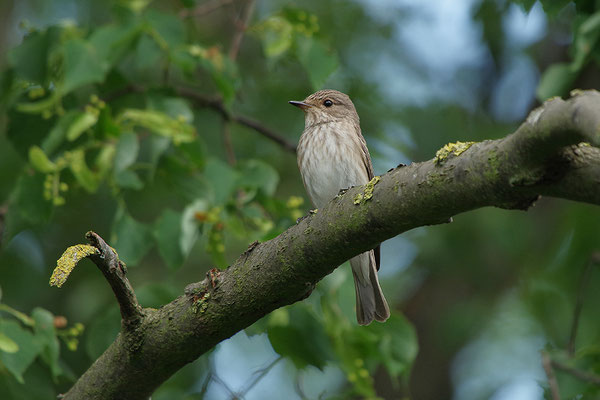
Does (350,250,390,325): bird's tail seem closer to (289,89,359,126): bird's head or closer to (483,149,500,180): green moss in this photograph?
(289,89,359,126): bird's head

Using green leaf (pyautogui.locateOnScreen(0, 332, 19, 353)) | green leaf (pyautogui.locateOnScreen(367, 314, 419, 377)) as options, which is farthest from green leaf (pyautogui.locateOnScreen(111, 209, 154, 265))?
green leaf (pyautogui.locateOnScreen(367, 314, 419, 377))

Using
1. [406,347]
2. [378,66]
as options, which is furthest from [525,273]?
[406,347]

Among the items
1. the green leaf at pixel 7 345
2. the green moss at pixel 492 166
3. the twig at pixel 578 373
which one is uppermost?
the green leaf at pixel 7 345

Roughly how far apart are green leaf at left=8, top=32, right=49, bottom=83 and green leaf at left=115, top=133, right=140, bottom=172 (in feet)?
2.86

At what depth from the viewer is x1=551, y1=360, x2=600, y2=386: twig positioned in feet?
13.7

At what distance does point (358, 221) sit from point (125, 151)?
6.65 feet

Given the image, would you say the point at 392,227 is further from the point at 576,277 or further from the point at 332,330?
the point at 576,277

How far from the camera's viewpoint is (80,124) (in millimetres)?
4301

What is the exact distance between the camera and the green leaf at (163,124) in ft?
14.5

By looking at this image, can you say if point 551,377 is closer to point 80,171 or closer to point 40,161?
point 80,171

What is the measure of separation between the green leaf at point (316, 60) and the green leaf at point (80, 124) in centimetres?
135

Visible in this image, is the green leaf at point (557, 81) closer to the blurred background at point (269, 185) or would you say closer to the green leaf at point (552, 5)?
the blurred background at point (269, 185)

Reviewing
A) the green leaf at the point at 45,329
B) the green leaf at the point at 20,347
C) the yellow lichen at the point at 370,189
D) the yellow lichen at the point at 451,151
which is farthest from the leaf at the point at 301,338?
the yellow lichen at the point at 451,151

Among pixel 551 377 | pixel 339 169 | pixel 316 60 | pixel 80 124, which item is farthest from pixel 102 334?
pixel 551 377
